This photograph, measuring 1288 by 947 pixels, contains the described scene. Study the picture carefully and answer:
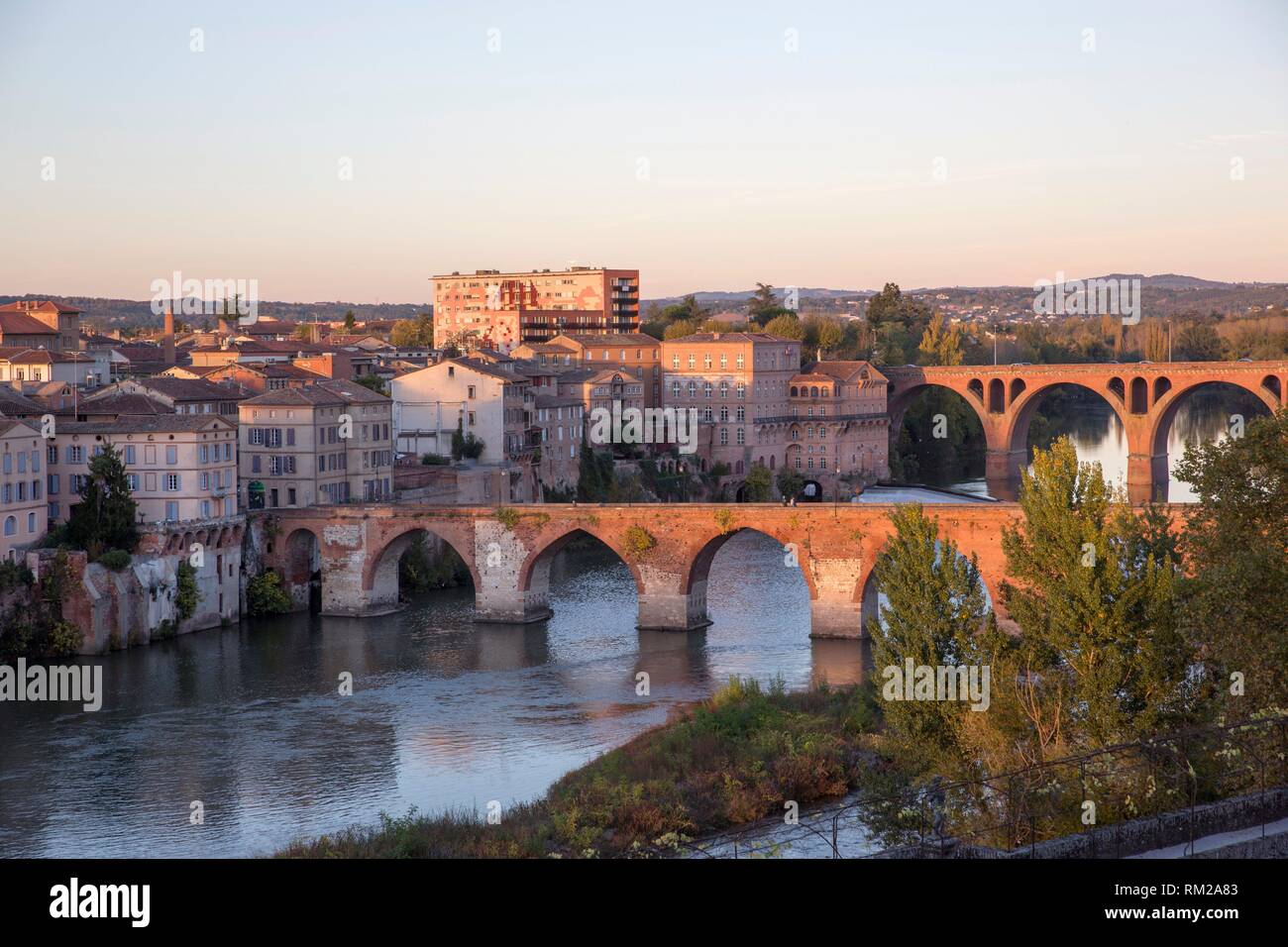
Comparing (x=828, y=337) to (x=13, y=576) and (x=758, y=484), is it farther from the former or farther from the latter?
(x=13, y=576)

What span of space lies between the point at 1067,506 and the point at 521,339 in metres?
78.5

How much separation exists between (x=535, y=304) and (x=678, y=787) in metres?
88.0

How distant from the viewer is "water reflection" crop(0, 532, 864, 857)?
26.9m

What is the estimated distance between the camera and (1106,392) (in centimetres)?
8131

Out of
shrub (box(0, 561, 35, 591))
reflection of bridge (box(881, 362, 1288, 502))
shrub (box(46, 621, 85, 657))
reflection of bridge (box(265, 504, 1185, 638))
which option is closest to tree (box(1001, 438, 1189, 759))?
reflection of bridge (box(265, 504, 1185, 638))

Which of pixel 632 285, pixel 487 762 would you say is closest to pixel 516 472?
pixel 487 762

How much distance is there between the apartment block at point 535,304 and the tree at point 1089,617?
76712 millimetres

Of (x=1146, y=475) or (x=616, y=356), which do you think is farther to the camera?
(x=616, y=356)

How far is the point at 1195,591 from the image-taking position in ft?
69.3

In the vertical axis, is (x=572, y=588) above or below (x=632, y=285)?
below

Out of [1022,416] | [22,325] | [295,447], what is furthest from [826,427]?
[295,447]

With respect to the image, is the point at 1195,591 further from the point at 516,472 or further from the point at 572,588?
the point at 516,472

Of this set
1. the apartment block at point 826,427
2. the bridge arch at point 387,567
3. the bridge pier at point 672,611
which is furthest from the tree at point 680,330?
the bridge pier at point 672,611

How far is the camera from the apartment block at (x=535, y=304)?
102 m
